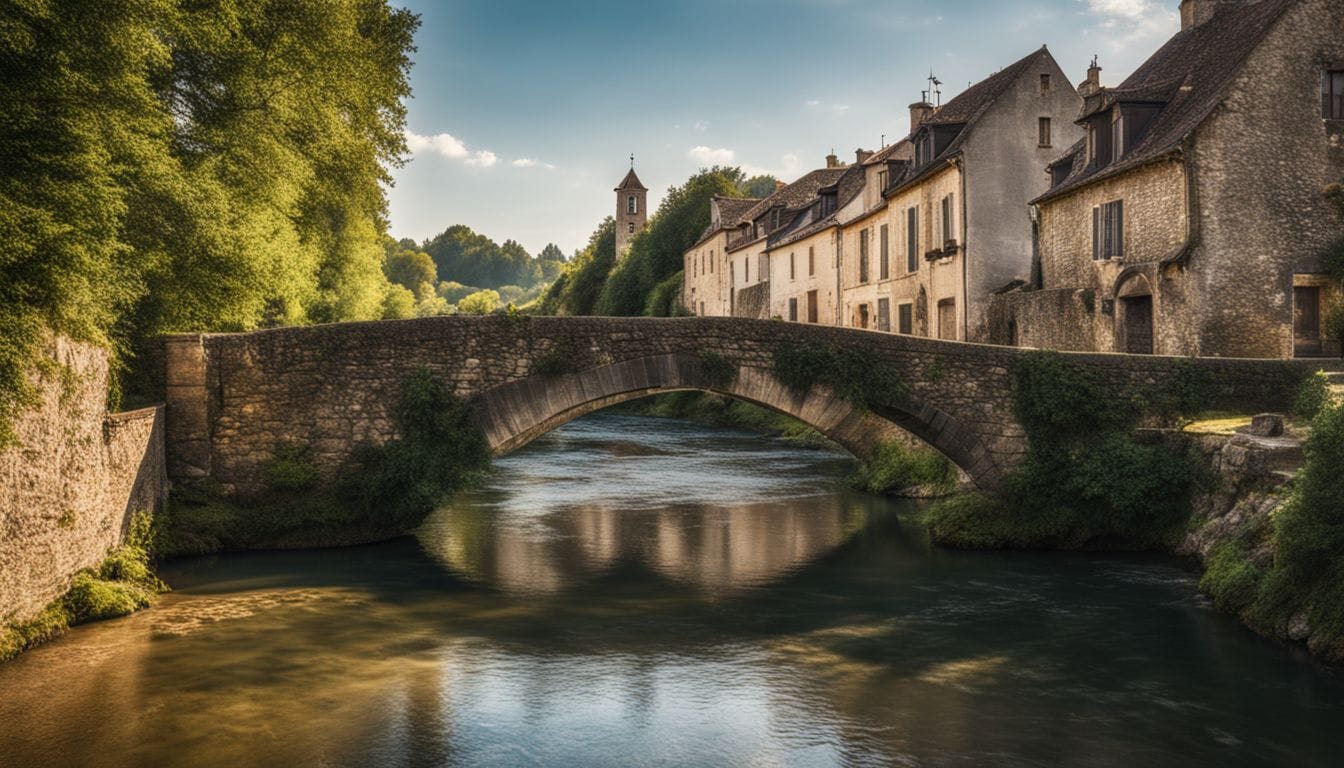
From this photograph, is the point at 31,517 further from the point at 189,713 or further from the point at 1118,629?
the point at 1118,629

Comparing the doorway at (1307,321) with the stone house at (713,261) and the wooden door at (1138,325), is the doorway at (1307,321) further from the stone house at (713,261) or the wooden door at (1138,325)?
the stone house at (713,261)

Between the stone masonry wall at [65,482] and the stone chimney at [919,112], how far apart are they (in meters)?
25.8

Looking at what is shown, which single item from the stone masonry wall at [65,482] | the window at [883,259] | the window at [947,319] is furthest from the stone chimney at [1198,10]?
the stone masonry wall at [65,482]

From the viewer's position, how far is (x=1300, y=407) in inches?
642

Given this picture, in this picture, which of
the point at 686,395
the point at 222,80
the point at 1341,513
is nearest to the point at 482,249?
the point at 686,395

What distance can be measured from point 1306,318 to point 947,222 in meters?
8.78

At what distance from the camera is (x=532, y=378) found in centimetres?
1709

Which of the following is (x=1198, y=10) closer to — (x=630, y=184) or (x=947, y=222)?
(x=947, y=222)

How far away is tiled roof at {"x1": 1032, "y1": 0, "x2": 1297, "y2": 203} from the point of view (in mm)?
19297

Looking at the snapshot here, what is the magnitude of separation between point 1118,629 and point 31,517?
11814 mm

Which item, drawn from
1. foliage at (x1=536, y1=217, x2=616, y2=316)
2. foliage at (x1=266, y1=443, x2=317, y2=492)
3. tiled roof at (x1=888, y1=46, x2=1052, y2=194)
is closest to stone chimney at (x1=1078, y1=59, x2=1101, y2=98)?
tiled roof at (x1=888, y1=46, x2=1052, y2=194)

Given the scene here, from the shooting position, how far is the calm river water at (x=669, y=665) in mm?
9469

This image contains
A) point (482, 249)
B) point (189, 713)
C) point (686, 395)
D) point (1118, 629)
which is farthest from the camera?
point (482, 249)

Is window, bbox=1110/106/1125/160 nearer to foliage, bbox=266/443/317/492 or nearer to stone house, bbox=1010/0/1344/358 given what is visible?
stone house, bbox=1010/0/1344/358
